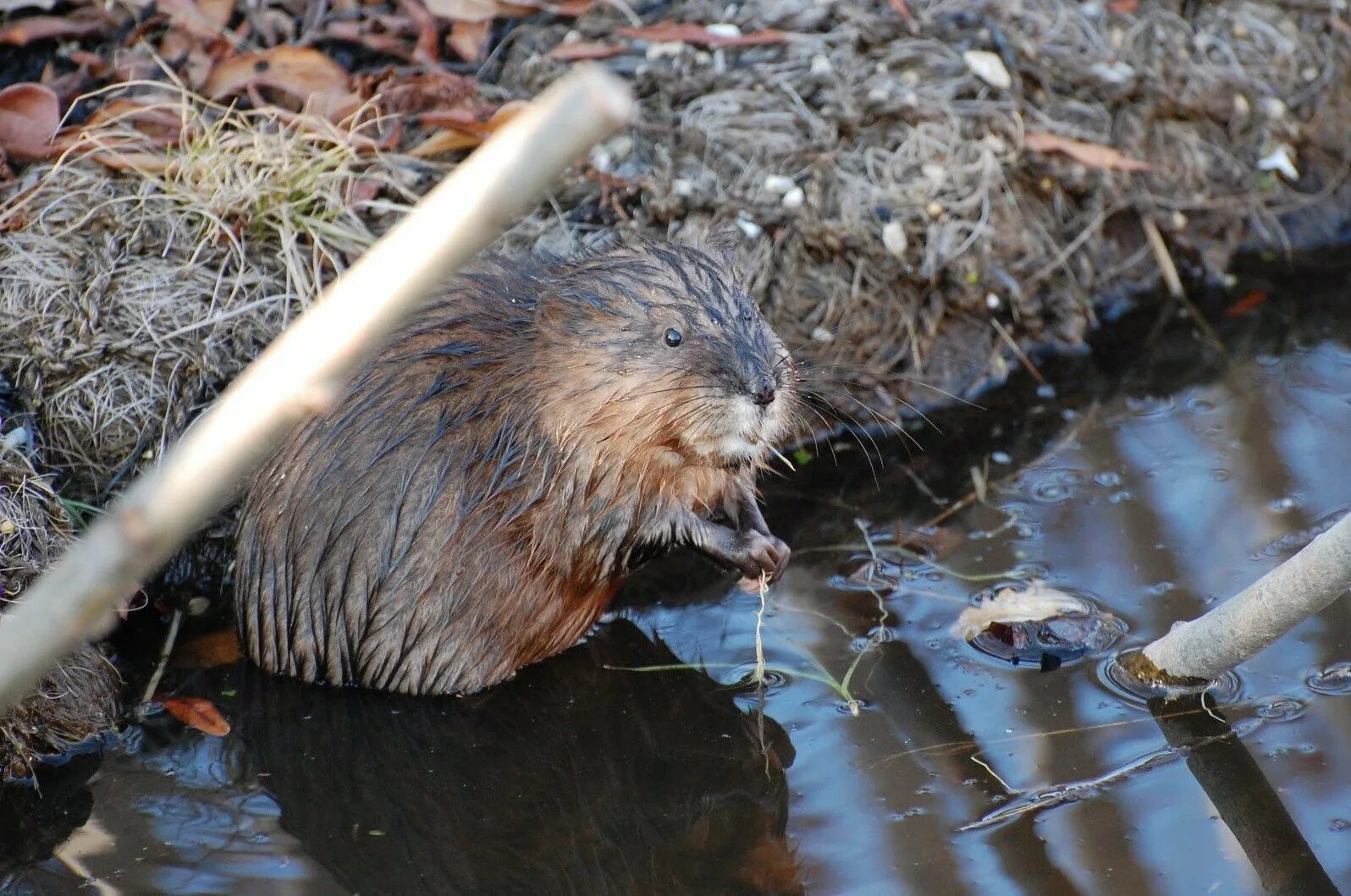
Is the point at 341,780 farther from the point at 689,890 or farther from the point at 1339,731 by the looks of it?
the point at 1339,731

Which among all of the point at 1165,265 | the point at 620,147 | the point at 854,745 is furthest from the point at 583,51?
the point at 854,745

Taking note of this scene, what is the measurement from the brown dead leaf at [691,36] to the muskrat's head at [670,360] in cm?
173

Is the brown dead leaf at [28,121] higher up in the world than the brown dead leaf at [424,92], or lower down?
higher up

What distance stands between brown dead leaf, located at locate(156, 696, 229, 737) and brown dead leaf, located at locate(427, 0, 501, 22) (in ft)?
8.29

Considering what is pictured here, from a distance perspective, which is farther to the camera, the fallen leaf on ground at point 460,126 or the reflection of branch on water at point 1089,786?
the fallen leaf on ground at point 460,126

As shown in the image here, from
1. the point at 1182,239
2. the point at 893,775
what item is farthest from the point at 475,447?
the point at 1182,239

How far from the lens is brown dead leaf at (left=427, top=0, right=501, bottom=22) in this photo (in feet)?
15.9

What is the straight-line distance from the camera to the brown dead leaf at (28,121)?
4.23 m

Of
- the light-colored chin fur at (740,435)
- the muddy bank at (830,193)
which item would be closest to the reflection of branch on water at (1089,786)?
the light-colored chin fur at (740,435)

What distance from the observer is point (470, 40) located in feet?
15.9

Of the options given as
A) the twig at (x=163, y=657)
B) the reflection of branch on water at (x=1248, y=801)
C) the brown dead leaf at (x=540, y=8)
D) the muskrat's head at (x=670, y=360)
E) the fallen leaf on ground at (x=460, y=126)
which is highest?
the brown dead leaf at (x=540, y=8)

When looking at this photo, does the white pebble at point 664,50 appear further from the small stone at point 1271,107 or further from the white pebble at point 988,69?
the small stone at point 1271,107

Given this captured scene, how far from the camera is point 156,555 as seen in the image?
1492 mm

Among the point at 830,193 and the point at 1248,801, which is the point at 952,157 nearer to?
the point at 830,193
